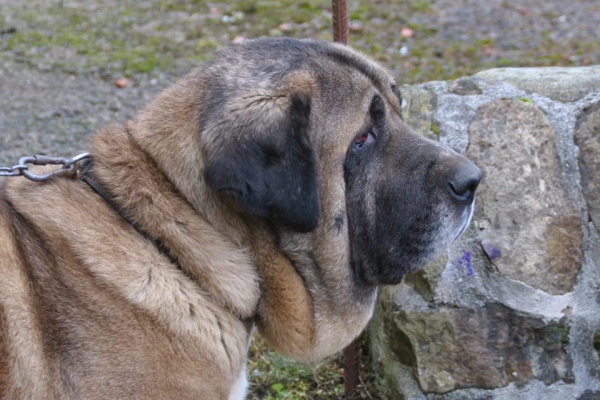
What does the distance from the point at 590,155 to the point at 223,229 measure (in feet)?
6.62

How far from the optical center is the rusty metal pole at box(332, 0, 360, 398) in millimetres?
3854

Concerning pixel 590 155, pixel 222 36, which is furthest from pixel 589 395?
pixel 222 36

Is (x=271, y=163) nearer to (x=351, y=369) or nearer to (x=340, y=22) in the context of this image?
(x=340, y=22)

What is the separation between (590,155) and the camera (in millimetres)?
3846

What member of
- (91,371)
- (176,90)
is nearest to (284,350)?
(91,371)

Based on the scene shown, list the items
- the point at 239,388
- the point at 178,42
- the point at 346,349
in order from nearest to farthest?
1. the point at 239,388
2. the point at 346,349
3. the point at 178,42

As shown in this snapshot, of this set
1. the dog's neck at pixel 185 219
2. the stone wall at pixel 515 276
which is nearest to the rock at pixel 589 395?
the stone wall at pixel 515 276

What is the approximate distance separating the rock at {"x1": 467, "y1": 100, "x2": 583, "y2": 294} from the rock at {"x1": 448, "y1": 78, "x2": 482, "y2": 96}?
126 millimetres

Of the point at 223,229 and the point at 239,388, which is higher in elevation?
the point at 223,229

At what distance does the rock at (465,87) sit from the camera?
406cm

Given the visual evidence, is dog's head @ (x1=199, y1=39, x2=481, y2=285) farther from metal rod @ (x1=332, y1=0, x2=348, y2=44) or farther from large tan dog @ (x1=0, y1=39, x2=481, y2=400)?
metal rod @ (x1=332, y1=0, x2=348, y2=44)

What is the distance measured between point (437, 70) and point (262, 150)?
433 cm

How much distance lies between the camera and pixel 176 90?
3.05 metres

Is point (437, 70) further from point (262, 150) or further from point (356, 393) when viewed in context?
point (262, 150)
